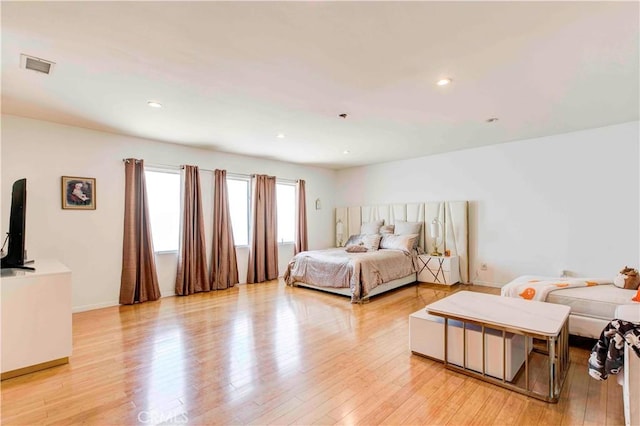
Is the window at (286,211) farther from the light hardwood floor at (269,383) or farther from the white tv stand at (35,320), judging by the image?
the white tv stand at (35,320)

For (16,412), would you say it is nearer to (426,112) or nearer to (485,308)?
(485,308)

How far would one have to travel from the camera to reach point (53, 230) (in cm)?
381

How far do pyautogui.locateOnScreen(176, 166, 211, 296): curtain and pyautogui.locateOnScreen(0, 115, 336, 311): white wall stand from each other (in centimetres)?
19

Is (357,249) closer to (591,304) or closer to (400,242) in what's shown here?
(400,242)

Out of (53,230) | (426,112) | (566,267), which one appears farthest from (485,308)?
(53,230)

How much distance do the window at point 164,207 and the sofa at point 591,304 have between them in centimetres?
501

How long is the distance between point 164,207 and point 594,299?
547 cm

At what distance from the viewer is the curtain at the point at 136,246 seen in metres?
4.30

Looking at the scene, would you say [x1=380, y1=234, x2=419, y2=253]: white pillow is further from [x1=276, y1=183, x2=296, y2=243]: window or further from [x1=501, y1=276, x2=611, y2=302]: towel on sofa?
[x1=501, y1=276, x2=611, y2=302]: towel on sofa

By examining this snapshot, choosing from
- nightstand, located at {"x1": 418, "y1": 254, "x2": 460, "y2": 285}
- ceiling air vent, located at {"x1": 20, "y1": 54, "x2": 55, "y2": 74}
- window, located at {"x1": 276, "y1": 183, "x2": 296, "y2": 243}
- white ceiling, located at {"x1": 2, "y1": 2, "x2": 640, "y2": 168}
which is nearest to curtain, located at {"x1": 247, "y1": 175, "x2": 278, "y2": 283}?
window, located at {"x1": 276, "y1": 183, "x2": 296, "y2": 243}

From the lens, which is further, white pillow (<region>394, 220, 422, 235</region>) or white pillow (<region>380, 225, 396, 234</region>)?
white pillow (<region>380, 225, 396, 234</region>)

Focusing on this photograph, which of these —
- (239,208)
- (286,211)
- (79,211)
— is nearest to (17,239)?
(79,211)

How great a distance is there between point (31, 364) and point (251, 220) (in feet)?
12.1

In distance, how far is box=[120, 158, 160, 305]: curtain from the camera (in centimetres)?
430
